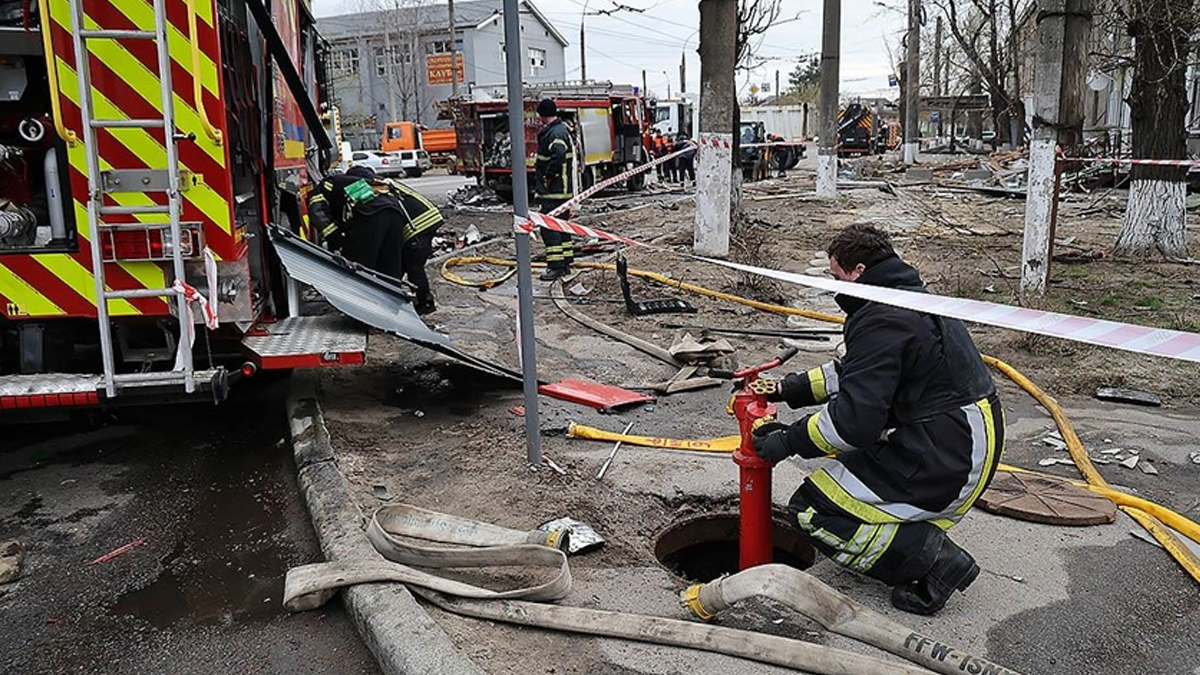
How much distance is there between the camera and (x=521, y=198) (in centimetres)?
391

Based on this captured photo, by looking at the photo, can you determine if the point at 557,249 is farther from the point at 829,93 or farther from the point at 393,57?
the point at 393,57

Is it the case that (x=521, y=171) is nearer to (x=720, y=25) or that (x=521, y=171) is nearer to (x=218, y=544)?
(x=218, y=544)

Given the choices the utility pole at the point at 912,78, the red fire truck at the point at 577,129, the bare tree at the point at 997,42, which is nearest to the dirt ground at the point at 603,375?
the bare tree at the point at 997,42

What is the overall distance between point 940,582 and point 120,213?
3.51 metres

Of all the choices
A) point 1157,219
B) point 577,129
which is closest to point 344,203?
point 1157,219

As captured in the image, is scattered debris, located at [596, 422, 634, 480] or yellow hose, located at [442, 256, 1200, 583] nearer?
yellow hose, located at [442, 256, 1200, 583]

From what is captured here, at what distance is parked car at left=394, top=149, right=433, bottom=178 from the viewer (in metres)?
35.5

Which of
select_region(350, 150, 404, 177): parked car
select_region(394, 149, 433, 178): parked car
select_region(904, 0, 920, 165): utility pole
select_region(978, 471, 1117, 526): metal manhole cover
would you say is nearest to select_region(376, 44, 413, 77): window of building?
select_region(394, 149, 433, 178): parked car

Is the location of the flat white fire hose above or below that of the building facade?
below

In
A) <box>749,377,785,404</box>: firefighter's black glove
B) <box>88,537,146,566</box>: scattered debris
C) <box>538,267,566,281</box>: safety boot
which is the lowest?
<box>88,537,146,566</box>: scattered debris

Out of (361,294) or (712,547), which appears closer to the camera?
(712,547)

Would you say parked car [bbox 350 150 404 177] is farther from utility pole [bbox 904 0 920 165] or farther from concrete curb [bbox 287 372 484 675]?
concrete curb [bbox 287 372 484 675]

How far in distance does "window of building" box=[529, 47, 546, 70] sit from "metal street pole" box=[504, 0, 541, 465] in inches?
2042

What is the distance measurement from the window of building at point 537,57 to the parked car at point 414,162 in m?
19.1
